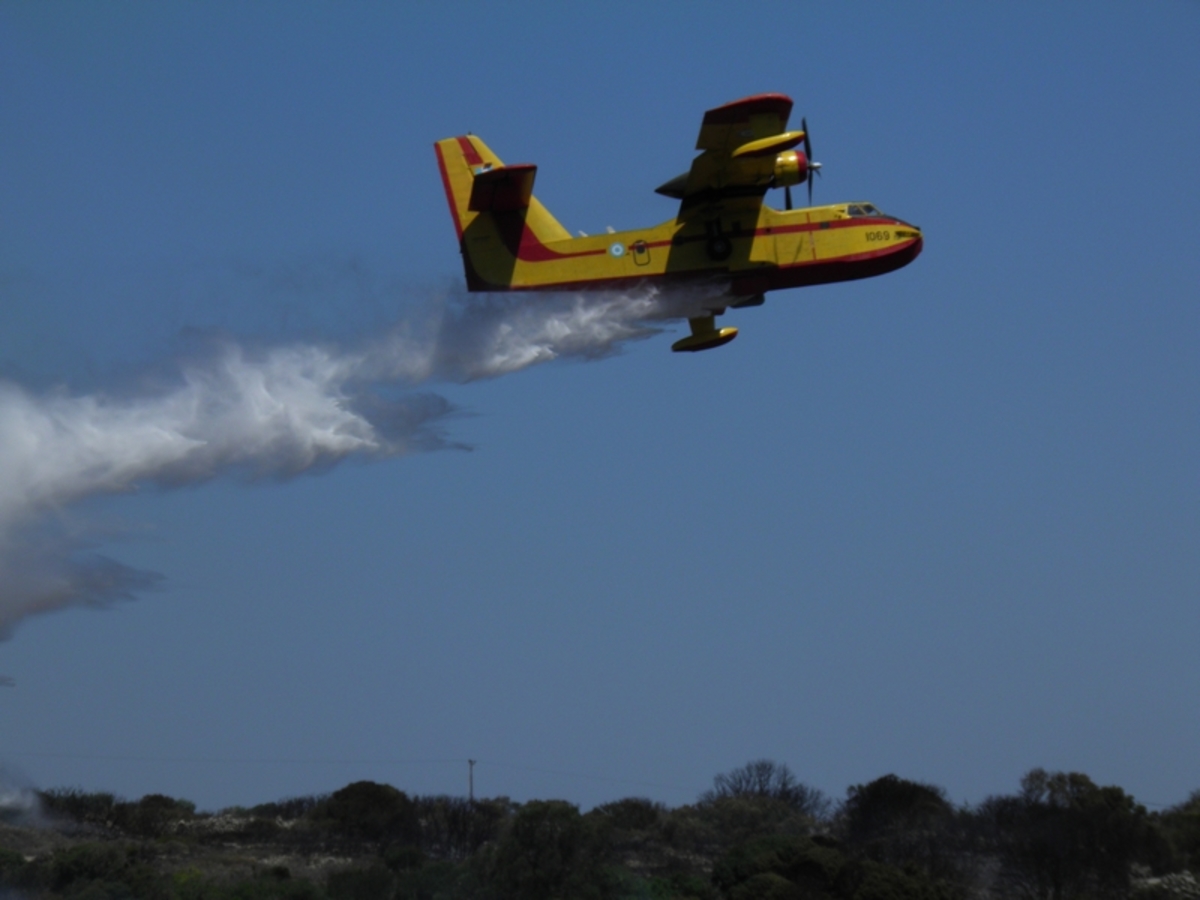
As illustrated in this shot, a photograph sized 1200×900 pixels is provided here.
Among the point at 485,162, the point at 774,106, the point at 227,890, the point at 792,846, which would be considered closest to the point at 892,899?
the point at 792,846

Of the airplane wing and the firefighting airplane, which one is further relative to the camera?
the firefighting airplane

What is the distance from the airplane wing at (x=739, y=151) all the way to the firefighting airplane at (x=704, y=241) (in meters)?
0.03

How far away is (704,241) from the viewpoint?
29266 millimetres

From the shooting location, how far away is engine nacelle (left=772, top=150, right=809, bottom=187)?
94.4 feet

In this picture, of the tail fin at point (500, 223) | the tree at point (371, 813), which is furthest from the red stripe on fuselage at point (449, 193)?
the tree at point (371, 813)

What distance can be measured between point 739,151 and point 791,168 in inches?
59.4

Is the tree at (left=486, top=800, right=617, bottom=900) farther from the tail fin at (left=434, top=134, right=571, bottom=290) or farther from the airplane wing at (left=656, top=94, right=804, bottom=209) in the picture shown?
the airplane wing at (left=656, top=94, right=804, bottom=209)

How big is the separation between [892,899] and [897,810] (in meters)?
11.3

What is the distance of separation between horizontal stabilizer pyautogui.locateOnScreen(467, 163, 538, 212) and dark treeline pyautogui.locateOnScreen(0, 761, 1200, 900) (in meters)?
11.1

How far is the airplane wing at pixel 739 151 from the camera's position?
89.4 feet

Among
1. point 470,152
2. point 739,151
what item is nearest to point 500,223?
point 470,152

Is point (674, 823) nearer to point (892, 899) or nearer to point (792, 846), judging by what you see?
point (792, 846)

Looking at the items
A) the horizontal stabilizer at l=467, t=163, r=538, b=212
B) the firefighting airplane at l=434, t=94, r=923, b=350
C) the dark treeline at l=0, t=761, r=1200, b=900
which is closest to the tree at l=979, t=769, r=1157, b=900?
the dark treeline at l=0, t=761, r=1200, b=900

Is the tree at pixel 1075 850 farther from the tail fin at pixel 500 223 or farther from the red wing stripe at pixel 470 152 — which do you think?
the red wing stripe at pixel 470 152
